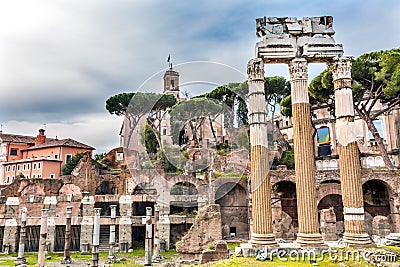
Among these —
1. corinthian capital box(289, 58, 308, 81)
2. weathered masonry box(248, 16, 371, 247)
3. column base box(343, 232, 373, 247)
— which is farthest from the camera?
corinthian capital box(289, 58, 308, 81)

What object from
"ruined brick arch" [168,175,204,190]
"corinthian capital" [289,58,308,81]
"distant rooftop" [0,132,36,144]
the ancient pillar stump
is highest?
"distant rooftop" [0,132,36,144]

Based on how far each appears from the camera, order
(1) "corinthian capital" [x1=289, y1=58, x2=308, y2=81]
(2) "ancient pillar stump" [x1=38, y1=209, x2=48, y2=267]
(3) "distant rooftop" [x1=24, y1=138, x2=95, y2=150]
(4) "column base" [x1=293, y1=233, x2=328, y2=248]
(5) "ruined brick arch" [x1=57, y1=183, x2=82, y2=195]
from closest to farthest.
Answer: (4) "column base" [x1=293, y1=233, x2=328, y2=248] → (1) "corinthian capital" [x1=289, y1=58, x2=308, y2=81] → (2) "ancient pillar stump" [x1=38, y1=209, x2=48, y2=267] → (5) "ruined brick arch" [x1=57, y1=183, x2=82, y2=195] → (3) "distant rooftop" [x1=24, y1=138, x2=95, y2=150]

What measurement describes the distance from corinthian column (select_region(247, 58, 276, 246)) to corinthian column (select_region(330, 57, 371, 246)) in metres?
2.22

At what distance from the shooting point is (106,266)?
1705 cm

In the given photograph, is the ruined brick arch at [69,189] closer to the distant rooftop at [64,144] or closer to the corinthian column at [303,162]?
the distant rooftop at [64,144]

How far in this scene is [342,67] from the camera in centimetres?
1079

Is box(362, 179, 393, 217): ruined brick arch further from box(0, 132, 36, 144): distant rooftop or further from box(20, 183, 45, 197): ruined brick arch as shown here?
box(0, 132, 36, 144): distant rooftop

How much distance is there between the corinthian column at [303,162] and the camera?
980 centimetres

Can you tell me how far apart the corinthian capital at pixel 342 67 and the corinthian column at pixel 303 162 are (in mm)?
997

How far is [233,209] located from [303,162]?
1563 cm

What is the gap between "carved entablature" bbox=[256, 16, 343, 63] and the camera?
35.2 feet

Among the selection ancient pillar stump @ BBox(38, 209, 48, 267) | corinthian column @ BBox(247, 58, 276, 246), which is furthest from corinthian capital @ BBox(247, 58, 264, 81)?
ancient pillar stump @ BBox(38, 209, 48, 267)

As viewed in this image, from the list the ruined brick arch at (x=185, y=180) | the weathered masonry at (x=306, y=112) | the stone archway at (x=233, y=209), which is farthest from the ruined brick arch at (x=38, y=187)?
the weathered masonry at (x=306, y=112)

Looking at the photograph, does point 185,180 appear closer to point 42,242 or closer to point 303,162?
point 42,242
